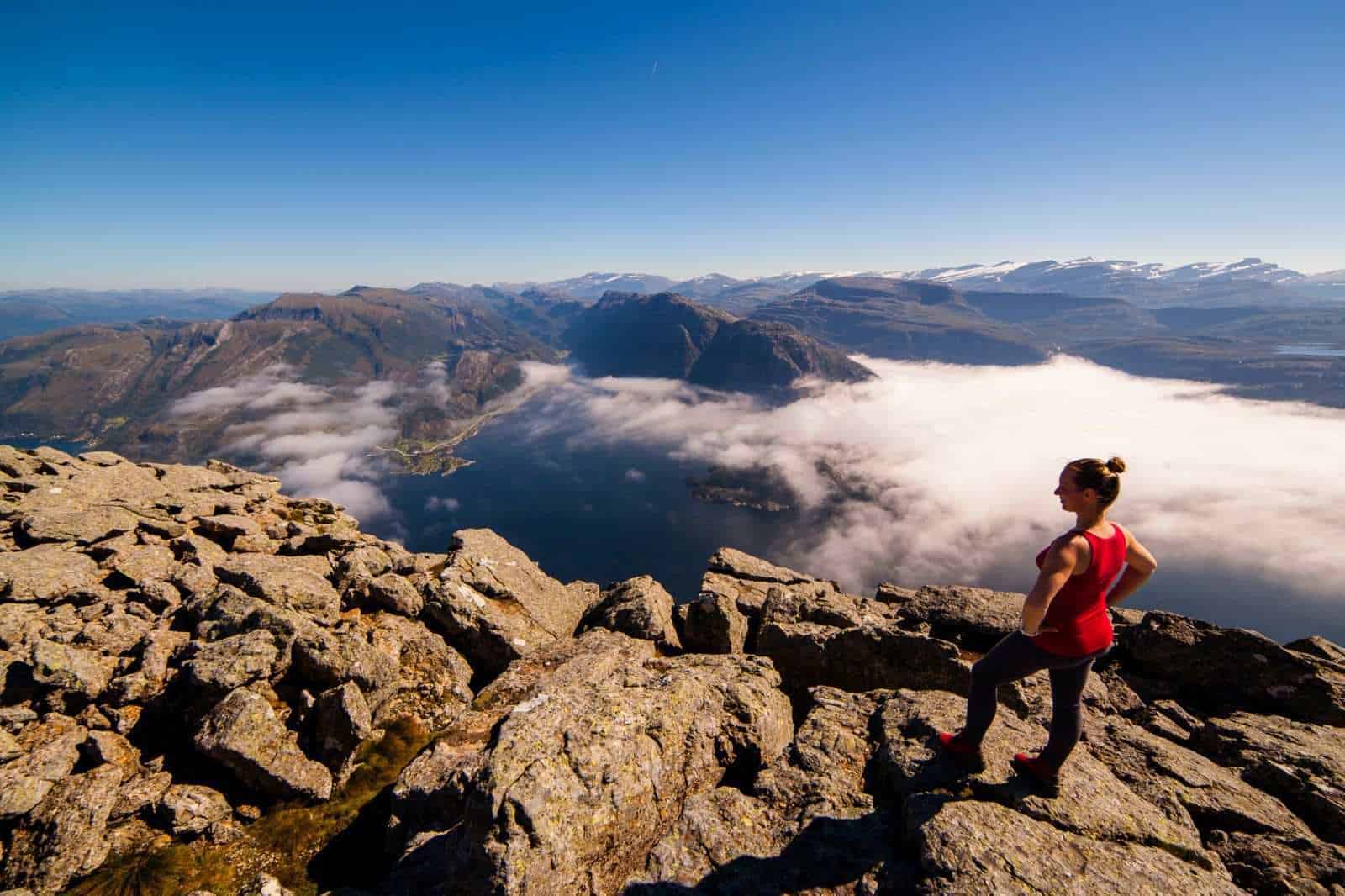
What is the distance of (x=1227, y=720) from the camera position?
1448cm

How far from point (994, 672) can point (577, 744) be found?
766cm

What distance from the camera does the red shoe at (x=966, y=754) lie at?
385 inches

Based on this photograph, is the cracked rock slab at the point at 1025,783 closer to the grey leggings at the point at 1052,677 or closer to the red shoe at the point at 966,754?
the red shoe at the point at 966,754

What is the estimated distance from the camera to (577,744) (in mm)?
9969

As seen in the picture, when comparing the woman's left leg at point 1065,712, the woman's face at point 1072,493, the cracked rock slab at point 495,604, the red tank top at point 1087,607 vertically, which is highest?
the woman's face at point 1072,493

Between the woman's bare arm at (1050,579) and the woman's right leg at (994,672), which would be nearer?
the woman's bare arm at (1050,579)

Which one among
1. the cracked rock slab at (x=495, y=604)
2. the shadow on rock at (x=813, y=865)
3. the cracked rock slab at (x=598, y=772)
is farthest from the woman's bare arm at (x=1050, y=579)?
the cracked rock slab at (x=495, y=604)

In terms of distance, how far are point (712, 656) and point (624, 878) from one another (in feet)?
25.8

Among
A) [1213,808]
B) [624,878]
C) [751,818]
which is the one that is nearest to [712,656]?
[751,818]

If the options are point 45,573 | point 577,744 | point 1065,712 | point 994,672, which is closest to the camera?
point 1065,712

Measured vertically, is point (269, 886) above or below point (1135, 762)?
below

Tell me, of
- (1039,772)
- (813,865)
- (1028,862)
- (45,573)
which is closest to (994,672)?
(1039,772)

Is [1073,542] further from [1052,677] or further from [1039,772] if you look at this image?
[1039,772]

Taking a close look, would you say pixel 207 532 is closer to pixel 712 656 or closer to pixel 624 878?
pixel 712 656
